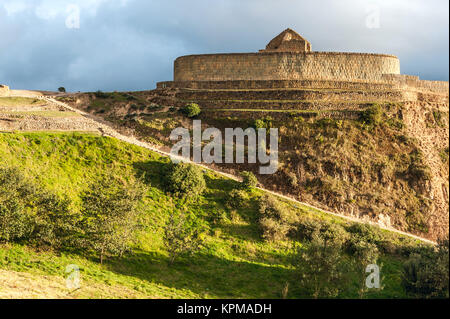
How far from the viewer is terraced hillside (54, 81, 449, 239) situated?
34.2m

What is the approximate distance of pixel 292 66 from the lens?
45.7 metres

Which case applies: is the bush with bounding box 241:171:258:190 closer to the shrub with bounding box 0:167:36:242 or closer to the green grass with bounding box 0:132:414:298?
the green grass with bounding box 0:132:414:298

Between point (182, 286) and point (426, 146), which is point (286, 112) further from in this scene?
point (182, 286)

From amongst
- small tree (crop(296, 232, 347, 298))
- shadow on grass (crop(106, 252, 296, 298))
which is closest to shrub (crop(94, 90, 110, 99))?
shadow on grass (crop(106, 252, 296, 298))

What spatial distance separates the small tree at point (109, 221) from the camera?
21.5 m

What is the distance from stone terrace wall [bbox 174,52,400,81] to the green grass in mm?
19406

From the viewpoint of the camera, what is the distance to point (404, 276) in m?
18.6

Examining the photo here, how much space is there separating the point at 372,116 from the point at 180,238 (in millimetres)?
25989

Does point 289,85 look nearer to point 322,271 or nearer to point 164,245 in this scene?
point 164,245

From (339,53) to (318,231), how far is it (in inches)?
1090

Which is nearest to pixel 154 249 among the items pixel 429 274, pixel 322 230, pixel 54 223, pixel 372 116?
pixel 54 223

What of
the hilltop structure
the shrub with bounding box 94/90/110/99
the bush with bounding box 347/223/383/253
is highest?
the hilltop structure
